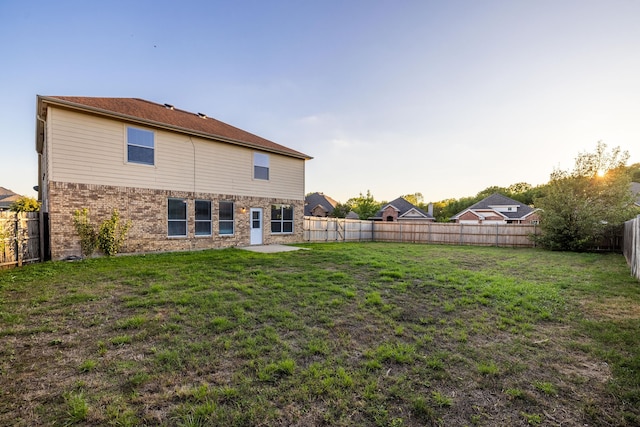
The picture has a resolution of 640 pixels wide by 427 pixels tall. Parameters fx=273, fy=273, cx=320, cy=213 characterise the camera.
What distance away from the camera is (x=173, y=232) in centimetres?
1123

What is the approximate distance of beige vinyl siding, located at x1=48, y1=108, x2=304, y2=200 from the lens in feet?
29.2

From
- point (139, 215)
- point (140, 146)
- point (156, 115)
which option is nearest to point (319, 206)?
point (156, 115)

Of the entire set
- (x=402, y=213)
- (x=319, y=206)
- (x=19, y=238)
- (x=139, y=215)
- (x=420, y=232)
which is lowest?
(x=420, y=232)

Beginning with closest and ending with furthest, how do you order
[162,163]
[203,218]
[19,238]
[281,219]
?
[19,238]
[162,163]
[203,218]
[281,219]

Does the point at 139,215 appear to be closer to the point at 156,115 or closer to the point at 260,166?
the point at 156,115

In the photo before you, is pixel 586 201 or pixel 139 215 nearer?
pixel 139 215

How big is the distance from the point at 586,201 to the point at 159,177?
21.8 meters

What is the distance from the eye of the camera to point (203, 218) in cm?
1217

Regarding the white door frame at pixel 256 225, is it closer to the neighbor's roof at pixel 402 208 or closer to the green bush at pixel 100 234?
the green bush at pixel 100 234

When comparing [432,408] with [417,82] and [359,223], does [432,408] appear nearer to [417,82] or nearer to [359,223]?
[417,82]

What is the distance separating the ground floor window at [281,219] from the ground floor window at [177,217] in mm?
4457

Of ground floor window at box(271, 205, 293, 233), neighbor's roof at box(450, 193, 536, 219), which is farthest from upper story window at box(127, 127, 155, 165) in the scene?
neighbor's roof at box(450, 193, 536, 219)

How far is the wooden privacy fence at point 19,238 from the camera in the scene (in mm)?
7453

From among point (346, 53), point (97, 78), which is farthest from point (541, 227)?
point (97, 78)
